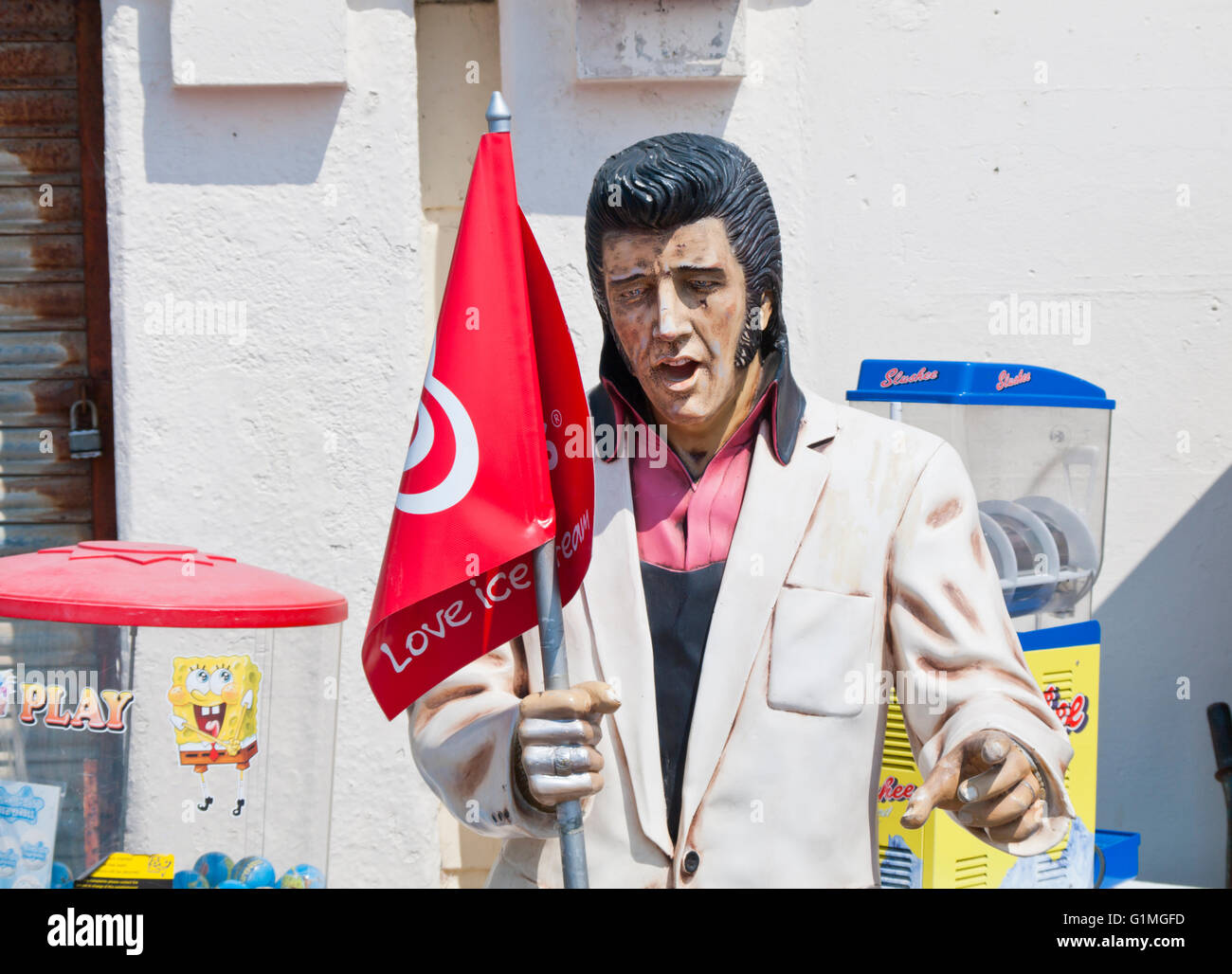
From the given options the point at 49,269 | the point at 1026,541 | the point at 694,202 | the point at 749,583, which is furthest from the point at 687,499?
the point at 49,269

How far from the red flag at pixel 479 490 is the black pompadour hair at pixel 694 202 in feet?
0.57

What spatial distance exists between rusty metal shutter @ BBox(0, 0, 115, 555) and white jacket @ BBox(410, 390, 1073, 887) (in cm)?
281

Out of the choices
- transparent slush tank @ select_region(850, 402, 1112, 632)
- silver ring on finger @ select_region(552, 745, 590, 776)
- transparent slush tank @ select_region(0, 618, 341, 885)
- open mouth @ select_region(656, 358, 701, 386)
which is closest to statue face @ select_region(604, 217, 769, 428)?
open mouth @ select_region(656, 358, 701, 386)

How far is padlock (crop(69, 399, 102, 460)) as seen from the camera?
4449 millimetres

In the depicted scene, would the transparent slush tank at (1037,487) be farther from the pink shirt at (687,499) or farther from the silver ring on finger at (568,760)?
the silver ring on finger at (568,760)

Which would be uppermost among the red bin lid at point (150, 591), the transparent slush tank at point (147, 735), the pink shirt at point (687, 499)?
the pink shirt at point (687, 499)

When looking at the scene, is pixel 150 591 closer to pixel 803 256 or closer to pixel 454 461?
pixel 454 461

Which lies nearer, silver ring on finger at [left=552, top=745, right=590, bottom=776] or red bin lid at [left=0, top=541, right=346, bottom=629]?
silver ring on finger at [left=552, top=745, right=590, bottom=776]

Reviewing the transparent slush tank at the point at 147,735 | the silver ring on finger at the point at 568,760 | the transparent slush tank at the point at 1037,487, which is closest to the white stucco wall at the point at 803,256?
the transparent slush tank at the point at 1037,487

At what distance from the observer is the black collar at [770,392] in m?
2.26

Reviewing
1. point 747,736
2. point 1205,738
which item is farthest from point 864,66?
point 747,736

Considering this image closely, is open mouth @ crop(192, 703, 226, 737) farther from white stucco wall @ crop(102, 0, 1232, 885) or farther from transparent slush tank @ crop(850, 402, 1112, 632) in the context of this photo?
transparent slush tank @ crop(850, 402, 1112, 632)

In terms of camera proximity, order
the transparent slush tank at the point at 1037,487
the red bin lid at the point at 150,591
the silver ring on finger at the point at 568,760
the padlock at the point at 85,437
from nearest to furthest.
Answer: the silver ring on finger at the point at 568,760
the red bin lid at the point at 150,591
the transparent slush tank at the point at 1037,487
the padlock at the point at 85,437

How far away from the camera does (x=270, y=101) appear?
14.2ft
